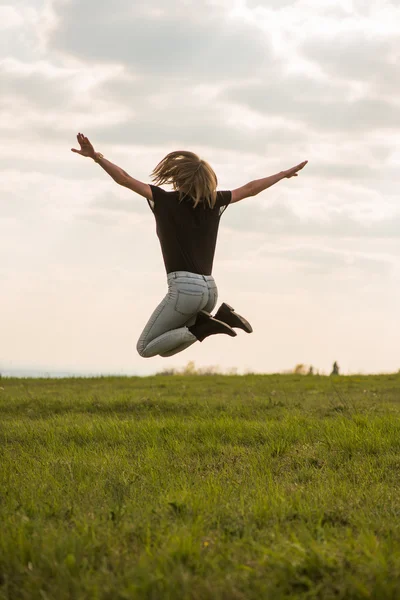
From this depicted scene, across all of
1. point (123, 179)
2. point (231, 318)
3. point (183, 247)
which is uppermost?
point (123, 179)

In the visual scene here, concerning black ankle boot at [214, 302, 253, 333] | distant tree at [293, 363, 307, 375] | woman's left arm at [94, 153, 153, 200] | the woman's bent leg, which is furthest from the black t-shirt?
distant tree at [293, 363, 307, 375]

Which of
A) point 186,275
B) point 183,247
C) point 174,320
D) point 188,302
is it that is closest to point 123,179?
point 183,247

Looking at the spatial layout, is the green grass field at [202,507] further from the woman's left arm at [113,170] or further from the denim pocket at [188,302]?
the woman's left arm at [113,170]

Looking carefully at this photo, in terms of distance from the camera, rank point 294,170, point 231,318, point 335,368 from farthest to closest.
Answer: point 335,368, point 294,170, point 231,318

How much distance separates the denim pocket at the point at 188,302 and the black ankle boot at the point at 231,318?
581 mm

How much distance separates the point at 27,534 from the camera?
5.65 meters

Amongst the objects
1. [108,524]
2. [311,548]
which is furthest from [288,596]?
[108,524]

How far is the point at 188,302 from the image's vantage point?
832 cm

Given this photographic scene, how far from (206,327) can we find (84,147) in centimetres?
271

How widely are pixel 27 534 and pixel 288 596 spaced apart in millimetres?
2335

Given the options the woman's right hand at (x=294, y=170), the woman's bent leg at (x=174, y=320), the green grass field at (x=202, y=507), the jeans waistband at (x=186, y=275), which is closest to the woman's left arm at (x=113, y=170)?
the jeans waistband at (x=186, y=275)

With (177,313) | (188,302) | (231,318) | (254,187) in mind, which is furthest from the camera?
(254,187)

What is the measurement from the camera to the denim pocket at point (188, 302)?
8.31 metres

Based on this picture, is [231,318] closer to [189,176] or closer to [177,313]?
[177,313]
